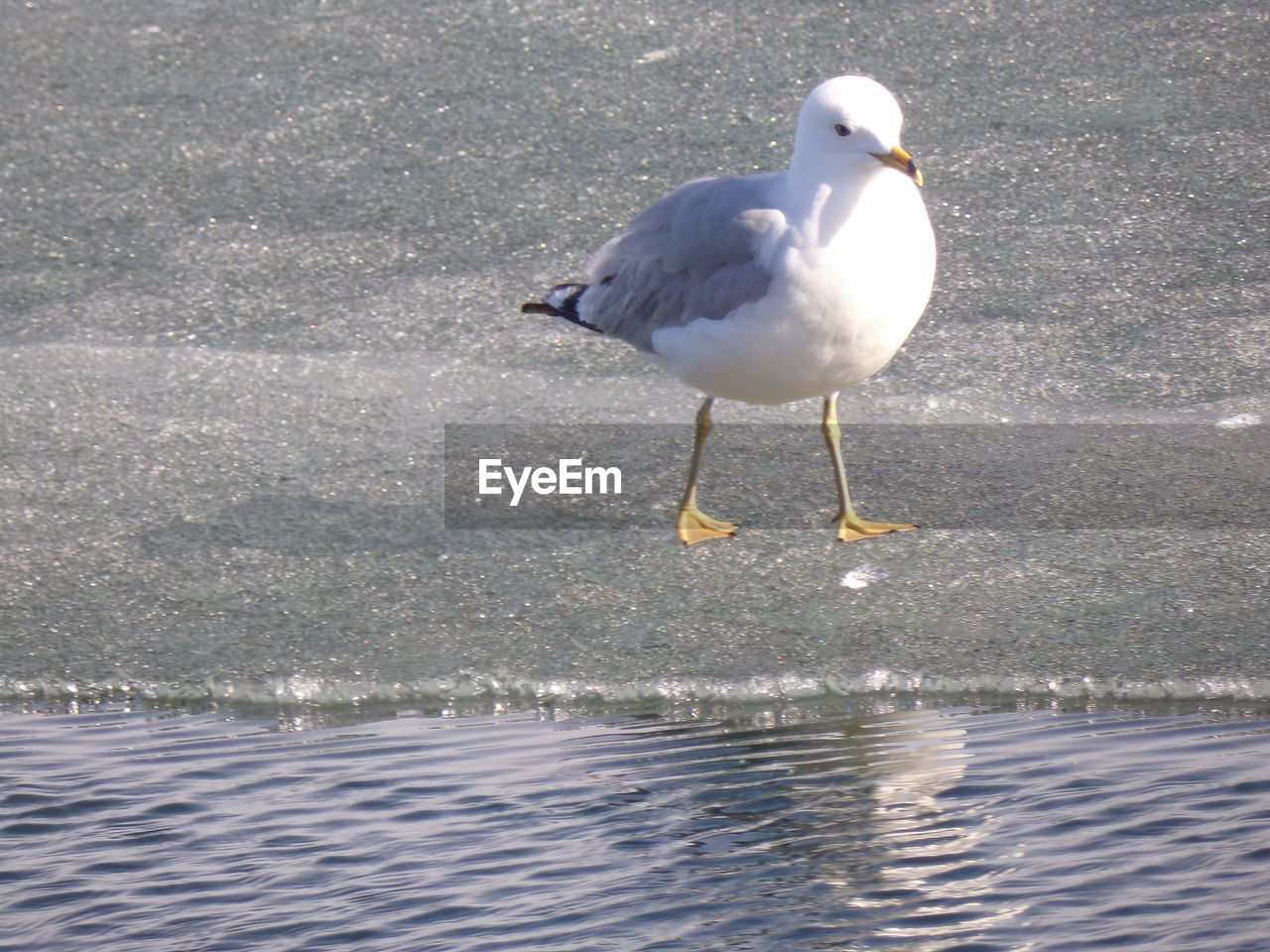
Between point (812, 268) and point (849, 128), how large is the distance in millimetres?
399

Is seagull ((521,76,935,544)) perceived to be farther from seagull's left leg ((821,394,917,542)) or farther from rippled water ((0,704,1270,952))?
rippled water ((0,704,1270,952))

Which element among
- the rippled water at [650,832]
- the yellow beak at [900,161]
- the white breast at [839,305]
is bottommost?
the rippled water at [650,832]

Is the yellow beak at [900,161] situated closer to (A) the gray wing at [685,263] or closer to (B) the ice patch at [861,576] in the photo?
(A) the gray wing at [685,263]

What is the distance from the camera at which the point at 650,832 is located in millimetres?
3293

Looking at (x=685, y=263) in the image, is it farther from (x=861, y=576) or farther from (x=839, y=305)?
(x=861, y=576)

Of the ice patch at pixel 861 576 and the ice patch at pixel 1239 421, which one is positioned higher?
the ice patch at pixel 1239 421

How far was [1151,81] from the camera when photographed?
26.7ft

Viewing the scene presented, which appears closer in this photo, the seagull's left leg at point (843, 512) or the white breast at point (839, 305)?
the white breast at point (839, 305)

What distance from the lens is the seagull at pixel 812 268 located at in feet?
14.3

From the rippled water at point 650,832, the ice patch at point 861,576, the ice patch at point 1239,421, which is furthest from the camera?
the ice patch at point 1239,421

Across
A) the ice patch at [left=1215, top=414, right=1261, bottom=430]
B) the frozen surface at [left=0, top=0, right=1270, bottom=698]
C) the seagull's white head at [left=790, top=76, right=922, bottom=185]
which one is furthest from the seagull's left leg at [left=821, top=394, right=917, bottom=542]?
the ice patch at [left=1215, top=414, right=1261, bottom=430]

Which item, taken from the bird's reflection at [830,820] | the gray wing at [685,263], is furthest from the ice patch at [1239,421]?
the bird's reflection at [830,820]

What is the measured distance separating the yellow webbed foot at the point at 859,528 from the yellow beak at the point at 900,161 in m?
1.08

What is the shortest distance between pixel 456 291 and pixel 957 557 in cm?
302
